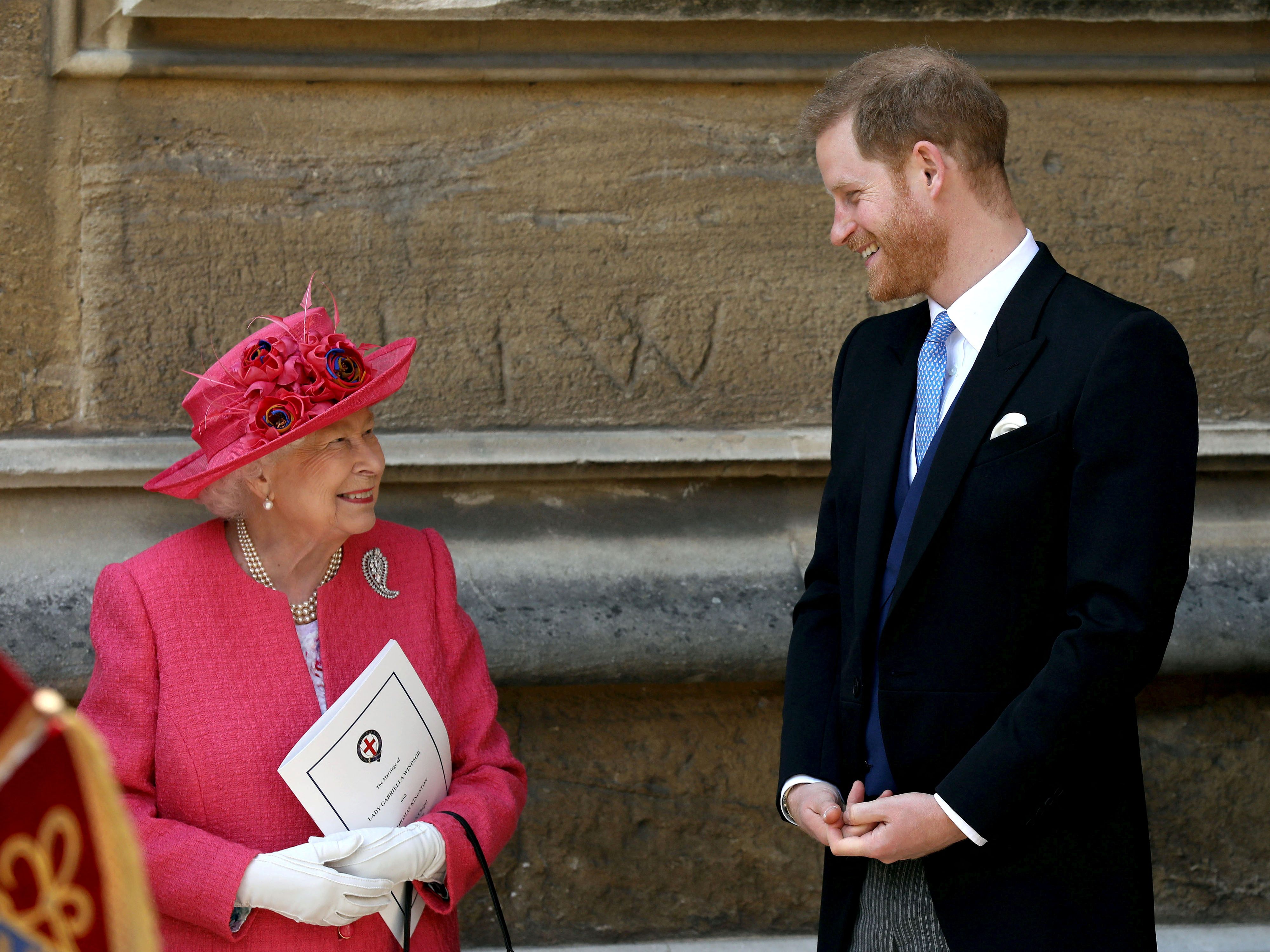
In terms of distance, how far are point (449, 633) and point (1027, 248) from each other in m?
1.11

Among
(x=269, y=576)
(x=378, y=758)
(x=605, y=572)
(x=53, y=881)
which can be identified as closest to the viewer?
(x=53, y=881)

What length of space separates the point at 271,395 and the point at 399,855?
0.71 meters

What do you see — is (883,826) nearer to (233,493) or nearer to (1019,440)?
(1019,440)

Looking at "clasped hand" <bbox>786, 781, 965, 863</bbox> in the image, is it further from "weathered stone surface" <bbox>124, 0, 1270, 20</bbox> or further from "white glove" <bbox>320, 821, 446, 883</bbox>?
"weathered stone surface" <bbox>124, 0, 1270, 20</bbox>

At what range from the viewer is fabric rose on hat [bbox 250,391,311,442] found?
74.2 inches

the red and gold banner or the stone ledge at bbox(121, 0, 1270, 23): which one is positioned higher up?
the stone ledge at bbox(121, 0, 1270, 23)

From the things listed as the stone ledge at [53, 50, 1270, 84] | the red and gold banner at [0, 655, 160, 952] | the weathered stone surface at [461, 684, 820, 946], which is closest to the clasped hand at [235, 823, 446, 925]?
the red and gold banner at [0, 655, 160, 952]

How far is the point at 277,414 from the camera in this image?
6.18 feet

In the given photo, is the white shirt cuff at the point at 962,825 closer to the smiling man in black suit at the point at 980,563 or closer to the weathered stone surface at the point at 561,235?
the smiling man in black suit at the point at 980,563

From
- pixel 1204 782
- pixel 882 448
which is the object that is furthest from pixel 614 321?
pixel 1204 782

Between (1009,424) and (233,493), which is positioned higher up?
(1009,424)

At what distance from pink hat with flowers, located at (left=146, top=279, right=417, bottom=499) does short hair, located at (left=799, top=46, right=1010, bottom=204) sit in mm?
818

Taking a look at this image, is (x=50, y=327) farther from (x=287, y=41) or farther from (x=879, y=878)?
(x=879, y=878)

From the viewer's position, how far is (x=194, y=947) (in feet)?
6.10
